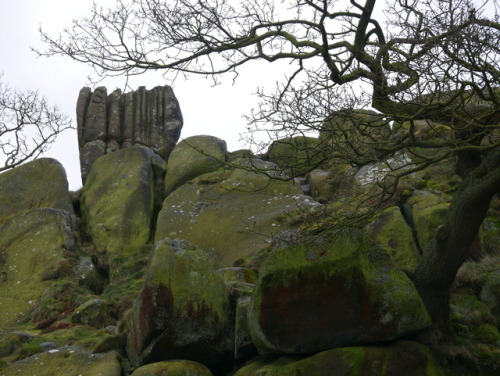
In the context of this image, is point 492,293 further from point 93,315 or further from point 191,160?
point 191,160

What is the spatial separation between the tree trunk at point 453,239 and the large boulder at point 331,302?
1.92 feet

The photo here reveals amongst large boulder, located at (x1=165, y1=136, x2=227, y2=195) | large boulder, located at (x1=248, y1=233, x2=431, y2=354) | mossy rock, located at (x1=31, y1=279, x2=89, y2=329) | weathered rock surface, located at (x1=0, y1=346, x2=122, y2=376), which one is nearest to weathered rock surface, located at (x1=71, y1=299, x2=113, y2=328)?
mossy rock, located at (x1=31, y1=279, x2=89, y2=329)

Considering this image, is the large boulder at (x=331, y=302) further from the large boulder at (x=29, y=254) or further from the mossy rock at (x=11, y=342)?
the large boulder at (x=29, y=254)

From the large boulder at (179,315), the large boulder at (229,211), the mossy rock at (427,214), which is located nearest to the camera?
the large boulder at (179,315)

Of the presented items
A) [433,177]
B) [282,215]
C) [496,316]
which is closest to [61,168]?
[282,215]

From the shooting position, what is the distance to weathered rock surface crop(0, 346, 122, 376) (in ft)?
34.2

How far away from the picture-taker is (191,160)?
843 inches

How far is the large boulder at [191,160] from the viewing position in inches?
822

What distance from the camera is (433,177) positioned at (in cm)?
1628

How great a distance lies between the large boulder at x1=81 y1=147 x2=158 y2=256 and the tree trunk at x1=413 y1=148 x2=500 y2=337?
36.1 feet

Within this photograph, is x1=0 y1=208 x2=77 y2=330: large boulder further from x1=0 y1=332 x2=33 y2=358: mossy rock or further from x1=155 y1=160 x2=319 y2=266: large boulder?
x1=0 y1=332 x2=33 y2=358: mossy rock

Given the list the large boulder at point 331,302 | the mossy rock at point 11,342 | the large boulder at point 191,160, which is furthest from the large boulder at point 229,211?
the large boulder at point 331,302

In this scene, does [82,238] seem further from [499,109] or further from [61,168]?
[499,109]

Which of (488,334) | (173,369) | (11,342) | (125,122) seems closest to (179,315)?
(173,369)
